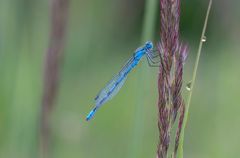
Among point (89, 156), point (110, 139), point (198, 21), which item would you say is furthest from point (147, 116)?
point (198, 21)

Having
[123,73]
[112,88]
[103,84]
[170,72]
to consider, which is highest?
[103,84]

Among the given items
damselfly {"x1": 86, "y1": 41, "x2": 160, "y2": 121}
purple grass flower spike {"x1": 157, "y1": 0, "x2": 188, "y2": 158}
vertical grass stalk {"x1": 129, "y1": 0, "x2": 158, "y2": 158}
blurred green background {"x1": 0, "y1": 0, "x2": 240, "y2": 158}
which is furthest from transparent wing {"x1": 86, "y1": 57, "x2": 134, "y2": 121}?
purple grass flower spike {"x1": 157, "y1": 0, "x2": 188, "y2": 158}

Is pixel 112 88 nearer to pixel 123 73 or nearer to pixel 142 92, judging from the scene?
pixel 123 73

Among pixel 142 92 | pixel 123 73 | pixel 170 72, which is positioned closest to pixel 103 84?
pixel 123 73

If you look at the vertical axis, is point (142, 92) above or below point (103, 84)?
below

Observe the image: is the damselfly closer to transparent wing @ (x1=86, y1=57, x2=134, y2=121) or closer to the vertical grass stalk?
transparent wing @ (x1=86, y1=57, x2=134, y2=121)

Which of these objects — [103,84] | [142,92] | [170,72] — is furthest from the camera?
[103,84]

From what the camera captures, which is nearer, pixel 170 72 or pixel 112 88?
pixel 170 72

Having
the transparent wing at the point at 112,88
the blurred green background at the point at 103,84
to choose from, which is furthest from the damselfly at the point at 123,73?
the blurred green background at the point at 103,84
